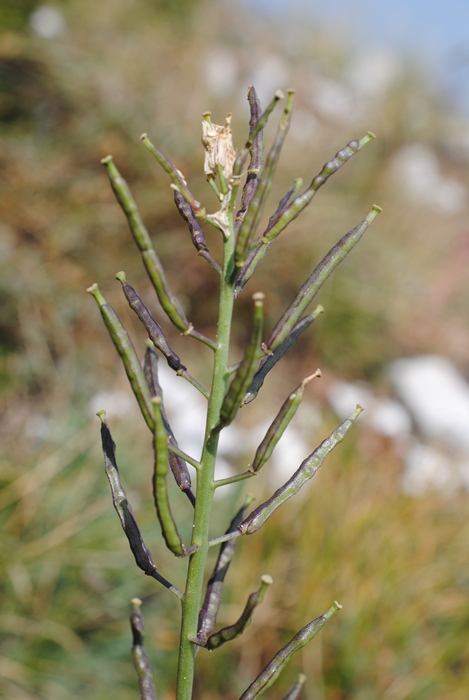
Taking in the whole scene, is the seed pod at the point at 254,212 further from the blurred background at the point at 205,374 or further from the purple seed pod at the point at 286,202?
the blurred background at the point at 205,374

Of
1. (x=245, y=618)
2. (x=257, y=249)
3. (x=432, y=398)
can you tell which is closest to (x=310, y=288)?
(x=257, y=249)

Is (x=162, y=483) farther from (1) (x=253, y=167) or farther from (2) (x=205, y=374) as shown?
(2) (x=205, y=374)

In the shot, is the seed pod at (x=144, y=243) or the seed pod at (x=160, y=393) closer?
the seed pod at (x=144, y=243)

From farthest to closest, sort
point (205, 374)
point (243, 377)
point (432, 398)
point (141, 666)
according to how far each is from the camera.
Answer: point (432, 398), point (205, 374), point (141, 666), point (243, 377)

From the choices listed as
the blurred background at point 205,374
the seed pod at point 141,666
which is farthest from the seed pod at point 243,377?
the blurred background at point 205,374

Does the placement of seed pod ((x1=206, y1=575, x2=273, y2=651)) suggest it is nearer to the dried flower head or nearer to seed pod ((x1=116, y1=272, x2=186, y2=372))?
seed pod ((x1=116, y1=272, x2=186, y2=372))

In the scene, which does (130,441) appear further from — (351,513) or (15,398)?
(351,513)
